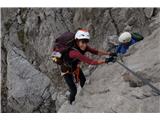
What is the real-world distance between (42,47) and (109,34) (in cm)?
542

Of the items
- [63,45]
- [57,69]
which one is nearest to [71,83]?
[63,45]

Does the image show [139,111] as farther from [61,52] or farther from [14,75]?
[14,75]

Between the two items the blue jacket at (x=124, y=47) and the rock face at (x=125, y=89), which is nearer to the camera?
the rock face at (x=125, y=89)

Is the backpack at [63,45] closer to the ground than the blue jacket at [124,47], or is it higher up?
higher up

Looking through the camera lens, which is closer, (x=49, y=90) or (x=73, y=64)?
(x=73, y=64)

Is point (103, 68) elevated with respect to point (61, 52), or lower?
lower

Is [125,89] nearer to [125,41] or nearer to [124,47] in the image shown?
[124,47]

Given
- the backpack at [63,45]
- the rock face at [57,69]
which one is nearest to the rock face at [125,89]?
the rock face at [57,69]

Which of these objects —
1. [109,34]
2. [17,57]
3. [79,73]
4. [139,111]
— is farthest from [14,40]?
[139,111]

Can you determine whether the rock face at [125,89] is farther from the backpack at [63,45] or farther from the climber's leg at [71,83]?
the backpack at [63,45]

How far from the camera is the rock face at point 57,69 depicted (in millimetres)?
9250

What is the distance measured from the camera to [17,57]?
2208 cm

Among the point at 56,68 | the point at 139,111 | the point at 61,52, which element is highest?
the point at 61,52

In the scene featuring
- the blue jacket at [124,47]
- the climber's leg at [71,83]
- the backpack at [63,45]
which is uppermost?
the backpack at [63,45]
